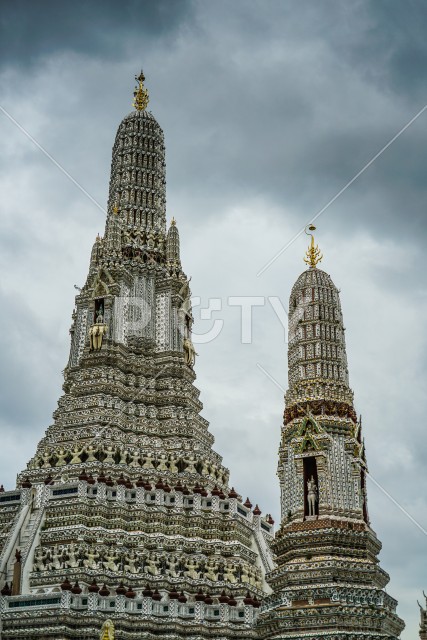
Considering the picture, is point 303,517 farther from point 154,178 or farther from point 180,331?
point 154,178

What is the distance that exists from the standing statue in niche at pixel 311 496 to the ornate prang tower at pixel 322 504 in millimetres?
39

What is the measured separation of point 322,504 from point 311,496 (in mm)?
588

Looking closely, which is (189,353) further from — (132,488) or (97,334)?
(132,488)

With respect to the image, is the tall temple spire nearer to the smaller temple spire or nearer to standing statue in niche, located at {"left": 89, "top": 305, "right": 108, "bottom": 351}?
the smaller temple spire

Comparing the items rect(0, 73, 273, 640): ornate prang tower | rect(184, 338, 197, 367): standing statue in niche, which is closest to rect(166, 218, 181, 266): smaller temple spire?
rect(0, 73, 273, 640): ornate prang tower

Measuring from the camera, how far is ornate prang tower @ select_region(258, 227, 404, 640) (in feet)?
110

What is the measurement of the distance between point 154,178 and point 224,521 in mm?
28489

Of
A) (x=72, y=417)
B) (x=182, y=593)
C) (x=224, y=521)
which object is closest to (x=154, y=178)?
(x=72, y=417)

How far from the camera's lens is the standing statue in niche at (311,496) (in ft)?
119

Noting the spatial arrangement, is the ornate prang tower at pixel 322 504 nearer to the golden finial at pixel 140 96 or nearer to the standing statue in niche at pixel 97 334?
the standing statue in niche at pixel 97 334

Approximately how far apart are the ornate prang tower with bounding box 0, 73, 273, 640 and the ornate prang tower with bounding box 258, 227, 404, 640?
718 centimetres

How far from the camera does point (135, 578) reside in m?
45.2

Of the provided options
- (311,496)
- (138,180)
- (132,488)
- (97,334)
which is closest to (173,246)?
(138,180)

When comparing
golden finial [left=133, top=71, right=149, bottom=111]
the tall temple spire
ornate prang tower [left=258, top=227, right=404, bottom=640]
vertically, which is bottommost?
ornate prang tower [left=258, top=227, right=404, bottom=640]
